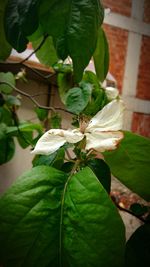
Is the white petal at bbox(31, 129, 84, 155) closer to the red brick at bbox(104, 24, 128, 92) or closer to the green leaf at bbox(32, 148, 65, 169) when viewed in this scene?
the green leaf at bbox(32, 148, 65, 169)

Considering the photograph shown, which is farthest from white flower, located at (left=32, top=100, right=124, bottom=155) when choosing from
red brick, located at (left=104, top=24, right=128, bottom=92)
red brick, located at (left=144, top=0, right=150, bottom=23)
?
red brick, located at (left=144, top=0, right=150, bottom=23)

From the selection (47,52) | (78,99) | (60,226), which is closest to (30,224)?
(60,226)

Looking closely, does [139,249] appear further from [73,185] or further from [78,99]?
[78,99]

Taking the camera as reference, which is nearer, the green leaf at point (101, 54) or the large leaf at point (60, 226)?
the large leaf at point (60, 226)

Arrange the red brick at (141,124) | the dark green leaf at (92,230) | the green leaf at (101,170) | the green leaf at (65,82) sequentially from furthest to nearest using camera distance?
the red brick at (141,124)
the green leaf at (65,82)
the green leaf at (101,170)
the dark green leaf at (92,230)

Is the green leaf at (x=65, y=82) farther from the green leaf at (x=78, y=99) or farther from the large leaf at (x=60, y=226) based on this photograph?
the large leaf at (x=60, y=226)

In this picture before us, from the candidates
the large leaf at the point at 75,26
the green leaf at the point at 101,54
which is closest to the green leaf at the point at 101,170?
the large leaf at the point at 75,26

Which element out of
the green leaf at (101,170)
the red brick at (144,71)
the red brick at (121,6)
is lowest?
the green leaf at (101,170)
